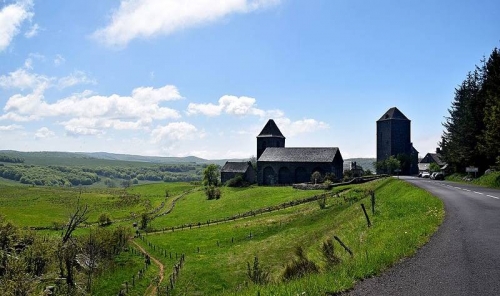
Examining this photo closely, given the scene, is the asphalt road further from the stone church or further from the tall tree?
the stone church

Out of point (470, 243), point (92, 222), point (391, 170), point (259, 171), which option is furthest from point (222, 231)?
point (391, 170)

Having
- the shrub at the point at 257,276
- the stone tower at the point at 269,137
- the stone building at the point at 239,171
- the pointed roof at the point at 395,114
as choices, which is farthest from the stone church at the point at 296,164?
the shrub at the point at 257,276

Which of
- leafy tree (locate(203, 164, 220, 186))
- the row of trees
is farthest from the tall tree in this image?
leafy tree (locate(203, 164, 220, 186))

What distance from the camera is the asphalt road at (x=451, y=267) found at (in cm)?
1032

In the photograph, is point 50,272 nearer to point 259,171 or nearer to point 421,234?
point 421,234

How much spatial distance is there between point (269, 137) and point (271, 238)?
6746cm

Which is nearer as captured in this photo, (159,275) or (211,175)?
(159,275)

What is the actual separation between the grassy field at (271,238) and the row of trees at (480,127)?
30.6ft

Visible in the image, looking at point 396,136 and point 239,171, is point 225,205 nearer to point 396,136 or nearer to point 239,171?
point 239,171

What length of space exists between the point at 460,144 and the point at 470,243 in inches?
1741

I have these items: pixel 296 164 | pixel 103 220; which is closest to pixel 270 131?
pixel 296 164

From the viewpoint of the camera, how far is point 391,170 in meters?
92.9

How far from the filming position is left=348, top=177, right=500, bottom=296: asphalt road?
1032 centimetres

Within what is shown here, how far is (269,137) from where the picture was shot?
105312 millimetres
